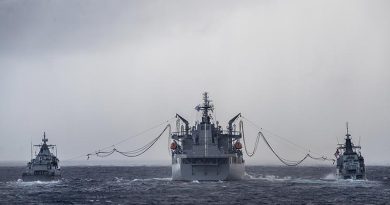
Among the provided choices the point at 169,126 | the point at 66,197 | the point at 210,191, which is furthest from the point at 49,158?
the point at 210,191

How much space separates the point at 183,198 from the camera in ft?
212

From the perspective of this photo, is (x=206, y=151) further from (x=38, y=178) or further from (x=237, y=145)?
(x=38, y=178)

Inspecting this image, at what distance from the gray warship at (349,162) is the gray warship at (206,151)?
18990mm

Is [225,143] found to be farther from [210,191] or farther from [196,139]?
[210,191]

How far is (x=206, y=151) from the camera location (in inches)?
3602

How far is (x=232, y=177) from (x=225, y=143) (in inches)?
282

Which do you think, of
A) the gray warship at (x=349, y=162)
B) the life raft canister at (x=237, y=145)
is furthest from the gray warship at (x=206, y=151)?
the gray warship at (x=349, y=162)

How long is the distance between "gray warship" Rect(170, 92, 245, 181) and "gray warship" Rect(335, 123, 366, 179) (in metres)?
19.0

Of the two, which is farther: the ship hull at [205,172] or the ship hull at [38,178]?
the ship hull at [38,178]

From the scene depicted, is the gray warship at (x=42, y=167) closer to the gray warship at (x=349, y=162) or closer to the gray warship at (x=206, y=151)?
the gray warship at (x=206, y=151)

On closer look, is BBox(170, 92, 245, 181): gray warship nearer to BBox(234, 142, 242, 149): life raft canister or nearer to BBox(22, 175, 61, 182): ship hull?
BBox(234, 142, 242, 149): life raft canister

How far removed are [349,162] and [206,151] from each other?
87.2ft

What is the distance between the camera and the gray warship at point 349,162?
96.2 metres

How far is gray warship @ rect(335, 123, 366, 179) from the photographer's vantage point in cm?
9625
